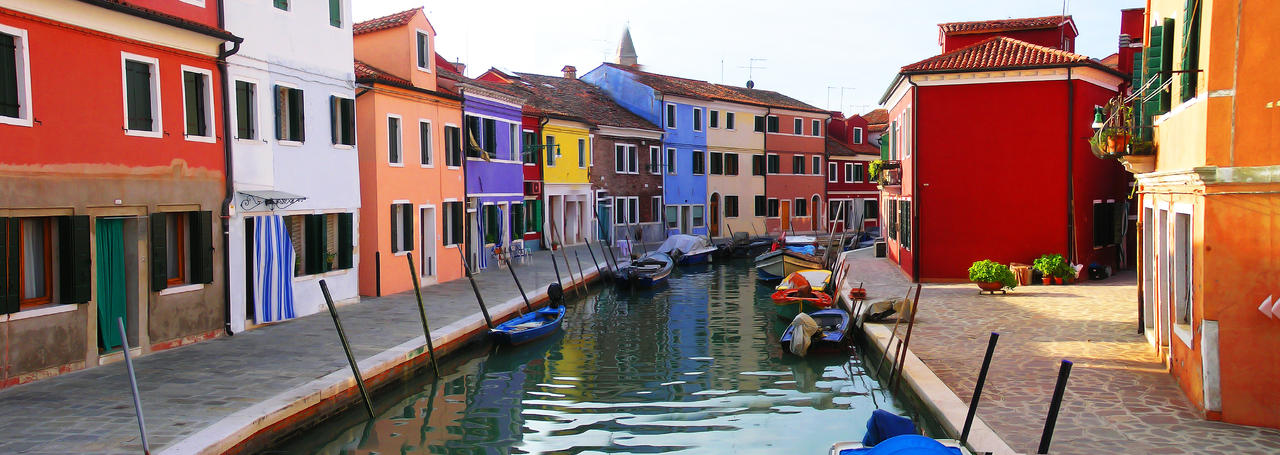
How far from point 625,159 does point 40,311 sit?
29.4m

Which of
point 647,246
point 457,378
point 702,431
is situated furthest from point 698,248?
point 702,431

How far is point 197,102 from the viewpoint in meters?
13.5

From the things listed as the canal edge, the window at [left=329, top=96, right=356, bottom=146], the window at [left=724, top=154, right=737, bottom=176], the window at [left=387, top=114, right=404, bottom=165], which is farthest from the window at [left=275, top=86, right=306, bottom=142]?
the window at [left=724, top=154, right=737, bottom=176]

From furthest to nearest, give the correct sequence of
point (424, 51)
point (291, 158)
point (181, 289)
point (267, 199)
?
point (424, 51) → point (291, 158) → point (267, 199) → point (181, 289)

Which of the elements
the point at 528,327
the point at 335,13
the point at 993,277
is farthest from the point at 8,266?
the point at 993,277

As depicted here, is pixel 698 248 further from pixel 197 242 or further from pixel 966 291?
pixel 197 242

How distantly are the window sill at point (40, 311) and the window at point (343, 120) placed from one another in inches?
274

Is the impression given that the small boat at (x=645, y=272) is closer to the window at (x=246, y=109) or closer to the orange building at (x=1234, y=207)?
the window at (x=246, y=109)

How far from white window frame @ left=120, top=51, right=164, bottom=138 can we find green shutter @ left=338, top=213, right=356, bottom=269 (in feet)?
17.5

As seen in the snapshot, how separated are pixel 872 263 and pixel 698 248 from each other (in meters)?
8.24

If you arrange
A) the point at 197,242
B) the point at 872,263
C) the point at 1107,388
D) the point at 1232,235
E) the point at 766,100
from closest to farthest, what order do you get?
the point at 1232,235 → the point at 1107,388 → the point at 197,242 → the point at 872,263 → the point at 766,100

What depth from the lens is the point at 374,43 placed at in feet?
69.5

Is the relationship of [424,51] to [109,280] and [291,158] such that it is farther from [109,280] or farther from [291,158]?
[109,280]

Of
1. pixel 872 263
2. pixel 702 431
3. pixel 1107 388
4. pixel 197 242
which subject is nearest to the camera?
pixel 1107 388
